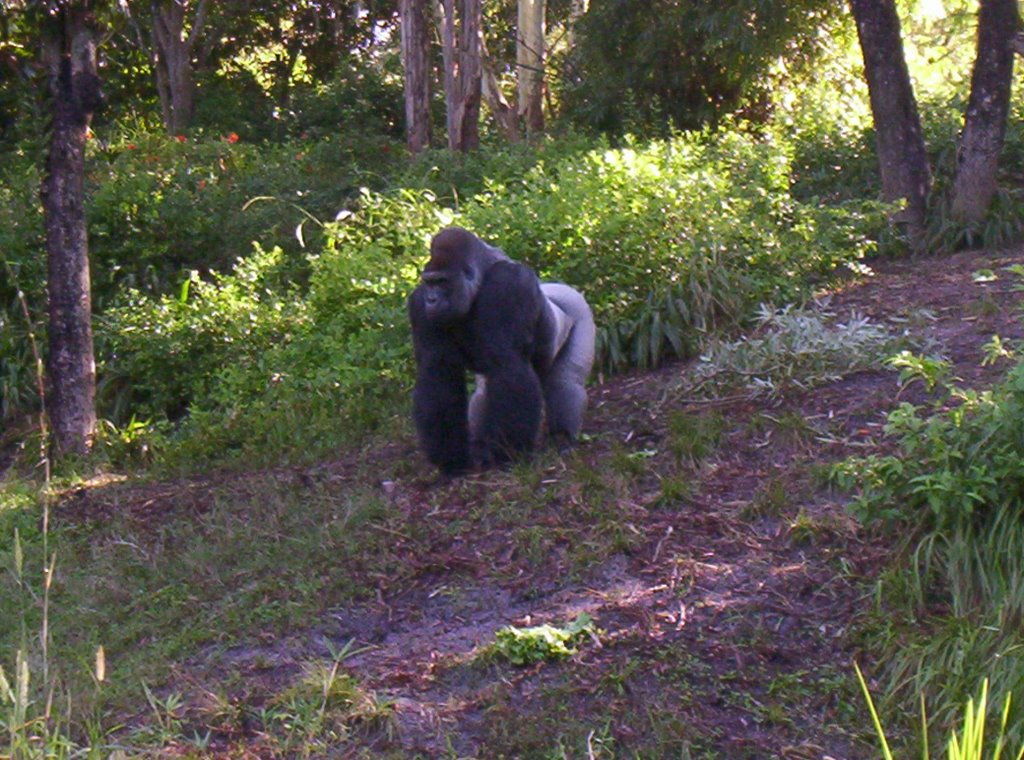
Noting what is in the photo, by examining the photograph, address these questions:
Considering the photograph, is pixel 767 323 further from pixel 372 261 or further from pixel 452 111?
pixel 452 111

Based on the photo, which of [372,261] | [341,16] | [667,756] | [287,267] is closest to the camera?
[667,756]

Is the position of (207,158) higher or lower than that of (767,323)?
higher

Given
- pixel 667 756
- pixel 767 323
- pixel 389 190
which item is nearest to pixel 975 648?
pixel 667 756

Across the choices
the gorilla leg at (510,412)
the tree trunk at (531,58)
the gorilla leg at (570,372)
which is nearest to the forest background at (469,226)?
the gorilla leg at (570,372)

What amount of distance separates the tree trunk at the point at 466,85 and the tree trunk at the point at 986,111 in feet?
15.5

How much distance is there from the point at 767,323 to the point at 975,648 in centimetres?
379

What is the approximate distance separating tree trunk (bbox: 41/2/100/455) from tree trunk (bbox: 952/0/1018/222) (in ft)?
21.2

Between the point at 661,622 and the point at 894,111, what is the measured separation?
678 cm

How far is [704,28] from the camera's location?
12320 millimetres

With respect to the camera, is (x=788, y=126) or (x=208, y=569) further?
(x=788, y=126)

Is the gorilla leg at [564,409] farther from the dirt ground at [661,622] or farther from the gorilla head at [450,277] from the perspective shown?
the gorilla head at [450,277]

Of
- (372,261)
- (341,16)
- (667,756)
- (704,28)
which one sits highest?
(341,16)

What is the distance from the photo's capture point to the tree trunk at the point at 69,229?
284 inches

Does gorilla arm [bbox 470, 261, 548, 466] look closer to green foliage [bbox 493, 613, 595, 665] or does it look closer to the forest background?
the forest background
